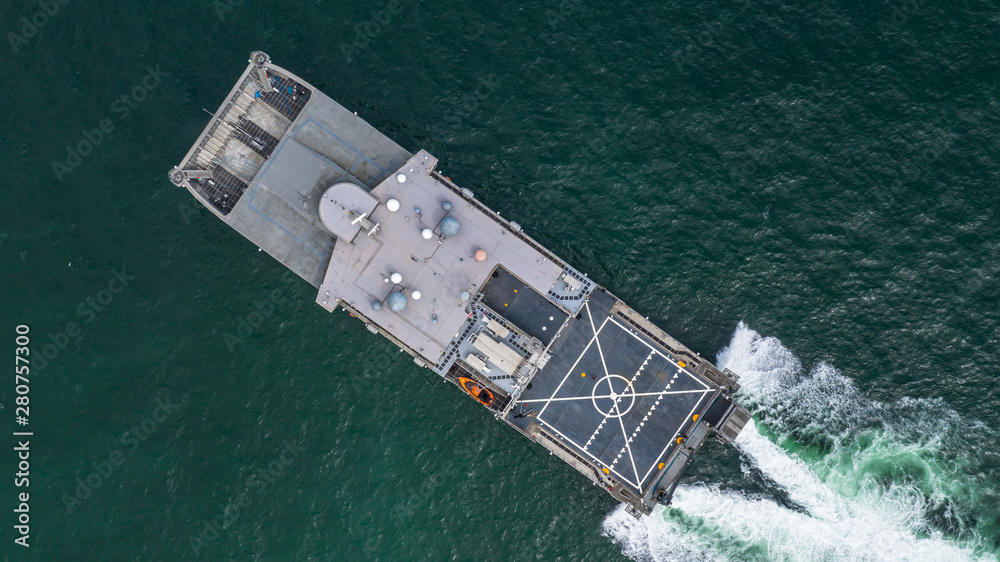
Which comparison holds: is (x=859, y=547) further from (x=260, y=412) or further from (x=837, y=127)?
(x=260, y=412)

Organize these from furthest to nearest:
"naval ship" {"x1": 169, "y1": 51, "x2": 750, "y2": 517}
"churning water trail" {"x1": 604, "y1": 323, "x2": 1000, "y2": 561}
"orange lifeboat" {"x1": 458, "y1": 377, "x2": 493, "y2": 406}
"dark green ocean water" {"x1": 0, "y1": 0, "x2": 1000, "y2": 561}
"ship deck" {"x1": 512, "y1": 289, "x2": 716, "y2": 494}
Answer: "dark green ocean water" {"x1": 0, "y1": 0, "x2": 1000, "y2": 561} < "churning water trail" {"x1": 604, "y1": 323, "x2": 1000, "y2": 561} < "ship deck" {"x1": 512, "y1": 289, "x2": 716, "y2": 494} < "orange lifeboat" {"x1": 458, "y1": 377, "x2": 493, "y2": 406} < "naval ship" {"x1": 169, "y1": 51, "x2": 750, "y2": 517}

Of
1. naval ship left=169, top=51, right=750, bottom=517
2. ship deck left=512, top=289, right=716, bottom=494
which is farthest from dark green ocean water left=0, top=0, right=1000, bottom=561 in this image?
ship deck left=512, top=289, right=716, bottom=494

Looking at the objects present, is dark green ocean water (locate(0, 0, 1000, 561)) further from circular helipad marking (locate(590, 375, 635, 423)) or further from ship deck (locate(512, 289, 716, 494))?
circular helipad marking (locate(590, 375, 635, 423))

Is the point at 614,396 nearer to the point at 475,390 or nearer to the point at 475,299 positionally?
the point at 475,390

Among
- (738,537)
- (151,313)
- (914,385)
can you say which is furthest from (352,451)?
(914,385)

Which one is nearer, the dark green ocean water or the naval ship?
the naval ship

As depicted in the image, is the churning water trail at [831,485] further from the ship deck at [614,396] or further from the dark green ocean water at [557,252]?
the ship deck at [614,396]
